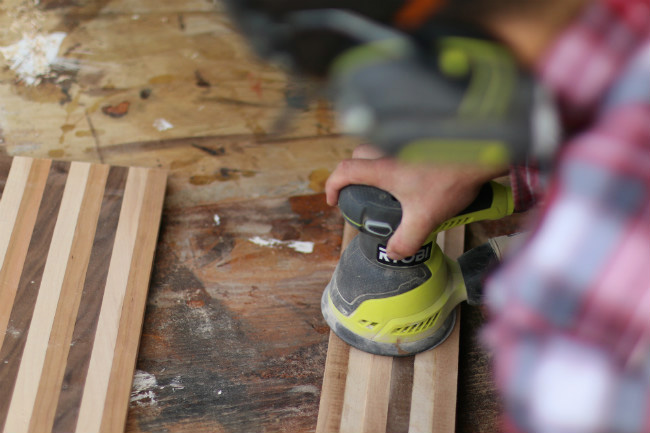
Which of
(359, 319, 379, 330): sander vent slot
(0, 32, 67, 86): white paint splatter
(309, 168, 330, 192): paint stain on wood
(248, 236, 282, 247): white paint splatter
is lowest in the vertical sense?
(248, 236, 282, 247): white paint splatter

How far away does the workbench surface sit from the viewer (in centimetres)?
130

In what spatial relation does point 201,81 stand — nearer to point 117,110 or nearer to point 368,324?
point 117,110

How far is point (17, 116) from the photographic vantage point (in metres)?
1.70

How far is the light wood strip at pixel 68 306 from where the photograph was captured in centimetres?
121

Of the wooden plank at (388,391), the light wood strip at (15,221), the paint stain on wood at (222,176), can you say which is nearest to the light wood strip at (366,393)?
the wooden plank at (388,391)

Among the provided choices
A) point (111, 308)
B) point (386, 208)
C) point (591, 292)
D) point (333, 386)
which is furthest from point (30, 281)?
point (591, 292)

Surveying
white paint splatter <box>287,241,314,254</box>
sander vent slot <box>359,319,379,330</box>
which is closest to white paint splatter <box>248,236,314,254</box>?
white paint splatter <box>287,241,314,254</box>

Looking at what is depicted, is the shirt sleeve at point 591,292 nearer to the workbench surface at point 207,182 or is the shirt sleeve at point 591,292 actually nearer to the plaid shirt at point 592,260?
the plaid shirt at point 592,260

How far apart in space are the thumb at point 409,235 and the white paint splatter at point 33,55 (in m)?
1.24

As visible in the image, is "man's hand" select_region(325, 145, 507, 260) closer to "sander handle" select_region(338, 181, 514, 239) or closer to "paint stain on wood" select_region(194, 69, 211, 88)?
"sander handle" select_region(338, 181, 514, 239)

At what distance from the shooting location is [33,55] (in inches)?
72.6

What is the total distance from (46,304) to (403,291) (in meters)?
0.77

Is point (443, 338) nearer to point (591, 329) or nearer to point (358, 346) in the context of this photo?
point (358, 346)

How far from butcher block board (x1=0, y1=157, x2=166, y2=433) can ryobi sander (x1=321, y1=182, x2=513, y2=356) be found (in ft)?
1.50
